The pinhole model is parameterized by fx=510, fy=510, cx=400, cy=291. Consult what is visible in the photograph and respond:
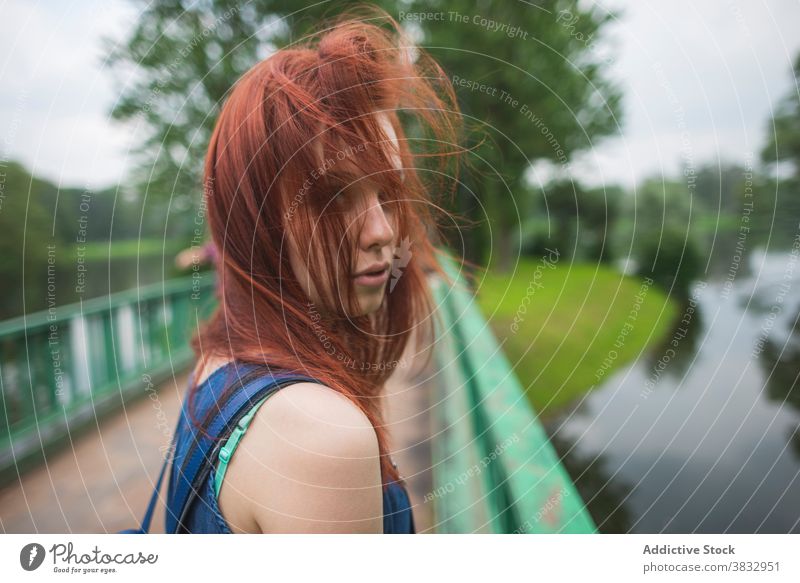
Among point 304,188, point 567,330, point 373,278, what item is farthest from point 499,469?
point 567,330

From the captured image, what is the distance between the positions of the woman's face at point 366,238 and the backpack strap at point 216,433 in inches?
4.9

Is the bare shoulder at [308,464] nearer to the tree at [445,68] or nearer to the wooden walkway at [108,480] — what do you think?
the tree at [445,68]

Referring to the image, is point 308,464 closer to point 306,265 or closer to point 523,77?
point 306,265

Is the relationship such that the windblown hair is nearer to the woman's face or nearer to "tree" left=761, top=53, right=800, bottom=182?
the woman's face

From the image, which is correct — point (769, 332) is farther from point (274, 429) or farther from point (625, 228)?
point (625, 228)

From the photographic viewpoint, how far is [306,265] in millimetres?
508

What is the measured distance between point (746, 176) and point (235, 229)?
89 cm

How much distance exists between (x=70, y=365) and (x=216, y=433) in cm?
195

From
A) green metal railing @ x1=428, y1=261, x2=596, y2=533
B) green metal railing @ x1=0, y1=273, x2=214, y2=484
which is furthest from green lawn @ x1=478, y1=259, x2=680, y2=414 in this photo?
green metal railing @ x1=428, y1=261, x2=596, y2=533

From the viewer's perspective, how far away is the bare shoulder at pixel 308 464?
15.2 inches

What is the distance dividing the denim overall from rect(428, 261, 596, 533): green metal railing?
0.13 m

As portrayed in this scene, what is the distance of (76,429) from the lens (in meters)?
1.87

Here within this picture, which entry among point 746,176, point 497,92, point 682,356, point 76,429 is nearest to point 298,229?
point 497,92

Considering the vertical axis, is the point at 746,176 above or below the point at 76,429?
above
